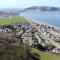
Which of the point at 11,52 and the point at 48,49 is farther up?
the point at 11,52

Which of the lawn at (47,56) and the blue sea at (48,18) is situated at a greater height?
the lawn at (47,56)

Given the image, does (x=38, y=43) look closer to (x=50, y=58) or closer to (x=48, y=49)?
(x=48, y=49)

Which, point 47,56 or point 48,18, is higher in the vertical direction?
point 47,56

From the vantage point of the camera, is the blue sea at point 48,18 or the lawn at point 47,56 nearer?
the lawn at point 47,56

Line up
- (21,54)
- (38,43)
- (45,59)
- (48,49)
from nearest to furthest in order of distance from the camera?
(21,54) < (45,59) < (48,49) < (38,43)

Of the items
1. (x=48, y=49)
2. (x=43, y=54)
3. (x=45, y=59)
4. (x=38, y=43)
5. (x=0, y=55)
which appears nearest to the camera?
(x=0, y=55)

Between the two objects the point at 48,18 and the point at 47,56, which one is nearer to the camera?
the point at 47,56

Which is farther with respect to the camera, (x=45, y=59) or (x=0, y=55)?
(x=45, y=59)

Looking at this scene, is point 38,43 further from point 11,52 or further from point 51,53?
point 11,52

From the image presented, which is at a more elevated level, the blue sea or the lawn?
the lawn

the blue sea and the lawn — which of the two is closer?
the lawn

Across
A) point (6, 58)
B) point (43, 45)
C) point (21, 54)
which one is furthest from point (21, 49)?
point (43, 45)
